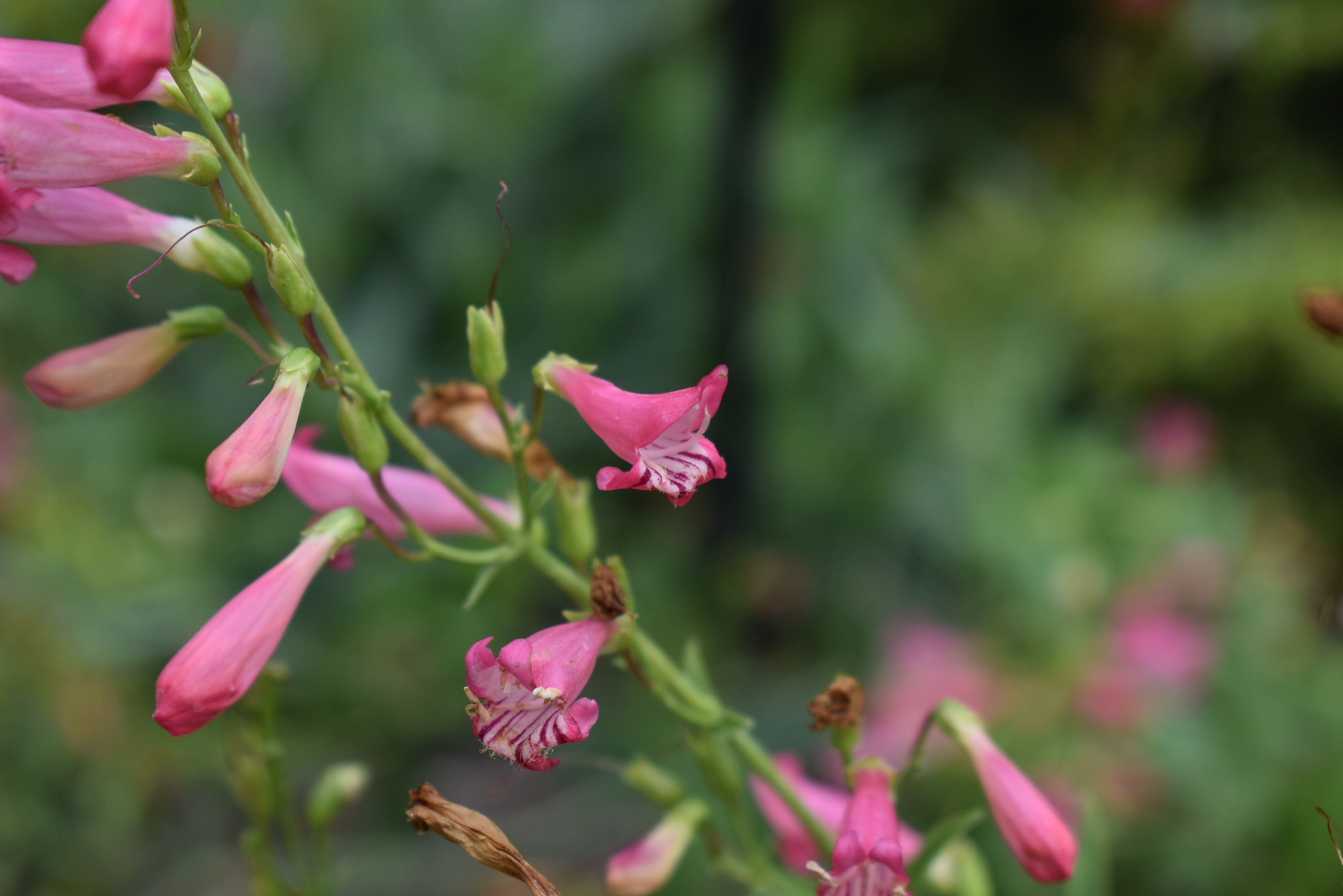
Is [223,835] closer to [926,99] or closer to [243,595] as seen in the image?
[243,595]

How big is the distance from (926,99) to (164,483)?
1966 mm

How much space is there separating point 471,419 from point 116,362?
0.61ft

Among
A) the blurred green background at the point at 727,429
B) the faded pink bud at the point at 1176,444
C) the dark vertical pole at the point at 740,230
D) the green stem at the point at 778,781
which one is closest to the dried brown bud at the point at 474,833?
the green stem at the point at 778,781

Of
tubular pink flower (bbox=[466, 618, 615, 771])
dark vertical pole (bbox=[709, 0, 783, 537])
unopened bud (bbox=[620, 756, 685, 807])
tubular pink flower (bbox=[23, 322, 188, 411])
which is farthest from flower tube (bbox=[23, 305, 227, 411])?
dark vertical pole (bbox=[709, 0, 783, 537])

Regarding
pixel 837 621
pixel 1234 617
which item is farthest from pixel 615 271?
pixel 1234 617

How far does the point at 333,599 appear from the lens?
1614mm

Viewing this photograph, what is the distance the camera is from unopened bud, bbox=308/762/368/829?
581mm

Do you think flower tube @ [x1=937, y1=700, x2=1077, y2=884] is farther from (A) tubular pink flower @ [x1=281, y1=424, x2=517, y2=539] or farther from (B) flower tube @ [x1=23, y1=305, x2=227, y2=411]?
(B) flower tube @ [x1=23, y1=305, x2=227, y2=411]

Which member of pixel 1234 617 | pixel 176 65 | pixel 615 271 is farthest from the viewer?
pixel 615 271

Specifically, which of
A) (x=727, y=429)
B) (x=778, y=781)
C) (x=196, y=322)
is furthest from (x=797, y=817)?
(x=727, y=429)

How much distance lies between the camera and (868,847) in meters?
0.44

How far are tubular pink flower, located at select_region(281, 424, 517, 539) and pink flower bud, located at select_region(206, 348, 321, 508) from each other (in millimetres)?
110

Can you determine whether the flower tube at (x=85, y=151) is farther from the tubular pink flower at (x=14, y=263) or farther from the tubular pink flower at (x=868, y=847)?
the tubular pink flower at (x=868, y=847)

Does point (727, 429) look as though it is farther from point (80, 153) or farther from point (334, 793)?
point (80, 153)
